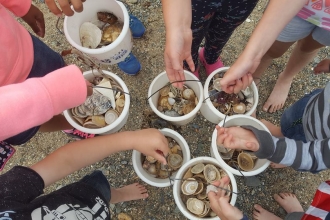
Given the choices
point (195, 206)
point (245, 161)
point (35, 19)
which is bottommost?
point (195, 206)

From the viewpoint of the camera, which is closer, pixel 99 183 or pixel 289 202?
pixel 99 183

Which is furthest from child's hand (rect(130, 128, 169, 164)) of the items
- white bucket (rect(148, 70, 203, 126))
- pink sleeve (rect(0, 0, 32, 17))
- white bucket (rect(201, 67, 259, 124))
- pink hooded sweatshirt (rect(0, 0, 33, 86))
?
pink sleeve (rect(0, 0, 32, 17))

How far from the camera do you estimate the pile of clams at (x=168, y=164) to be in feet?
4.11

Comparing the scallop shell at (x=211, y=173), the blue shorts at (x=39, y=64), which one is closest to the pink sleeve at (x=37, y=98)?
the blue shorts at (x=39, y=64)

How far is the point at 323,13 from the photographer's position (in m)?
0.90

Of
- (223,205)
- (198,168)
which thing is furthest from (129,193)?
(223,205)

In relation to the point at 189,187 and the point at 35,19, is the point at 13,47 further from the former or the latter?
the point at 189,187

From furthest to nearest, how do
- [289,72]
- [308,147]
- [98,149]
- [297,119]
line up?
[289,72] → [297,119] → [98,149] → [308,147]

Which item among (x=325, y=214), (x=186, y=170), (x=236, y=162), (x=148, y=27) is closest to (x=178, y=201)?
(x=186, y=170)

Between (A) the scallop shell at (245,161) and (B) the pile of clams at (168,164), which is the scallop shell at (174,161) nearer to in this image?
(B) the pile of clams at (168,164)

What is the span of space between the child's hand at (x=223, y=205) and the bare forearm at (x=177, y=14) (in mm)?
531

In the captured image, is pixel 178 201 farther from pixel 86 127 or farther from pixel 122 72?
pixel 122 72

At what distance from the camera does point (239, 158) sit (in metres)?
1.20

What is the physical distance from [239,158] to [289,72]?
1.48 ft
